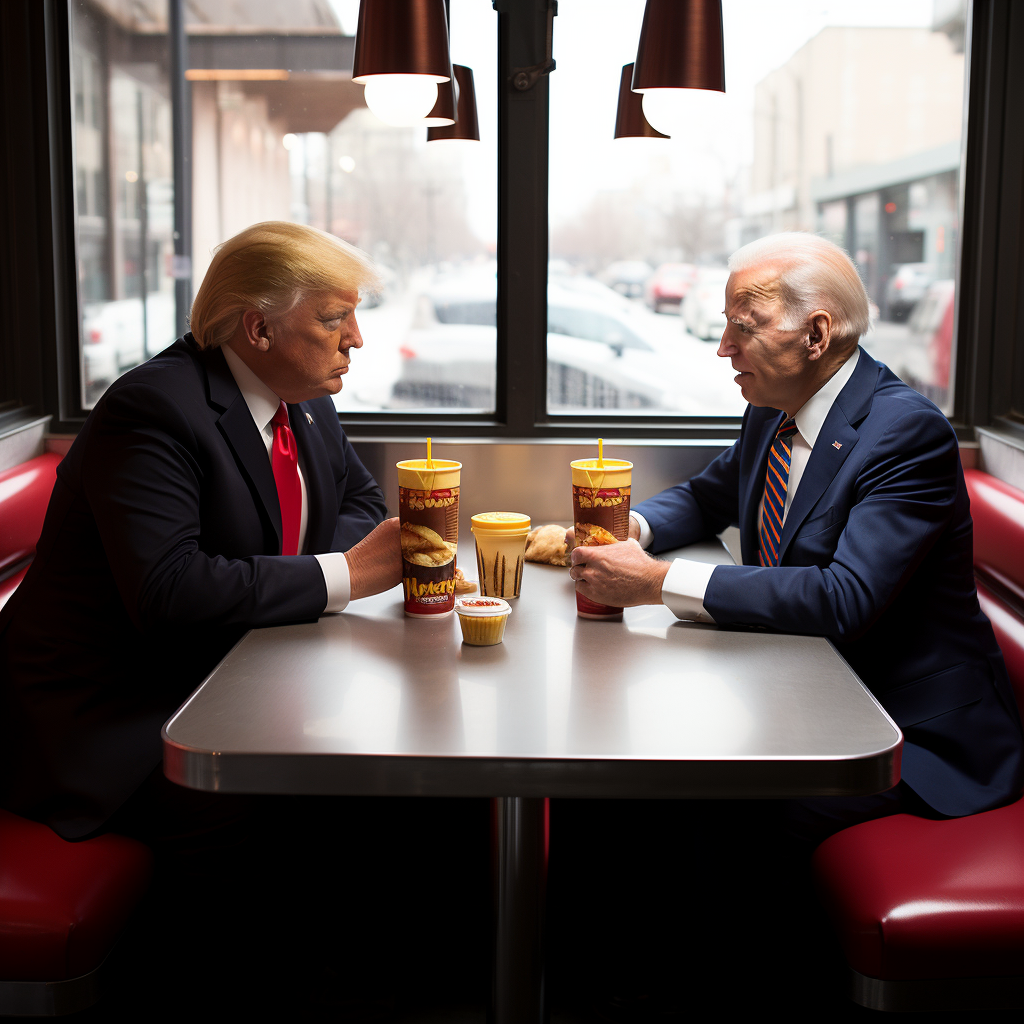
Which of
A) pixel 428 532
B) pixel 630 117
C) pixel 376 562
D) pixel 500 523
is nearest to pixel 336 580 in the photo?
pixel 376 562

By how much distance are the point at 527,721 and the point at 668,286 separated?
210cm

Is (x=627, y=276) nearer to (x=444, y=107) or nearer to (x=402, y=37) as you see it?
(x=444, y=107)

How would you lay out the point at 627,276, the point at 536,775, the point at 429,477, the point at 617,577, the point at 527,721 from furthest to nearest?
the point at 627,276 < the point at 617,577 < the point at 429,477 < the point at 527,721 < the point at 536,775

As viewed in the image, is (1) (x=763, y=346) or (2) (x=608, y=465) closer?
(2) (x=608, y=465)

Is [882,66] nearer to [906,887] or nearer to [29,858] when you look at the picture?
[906,887]

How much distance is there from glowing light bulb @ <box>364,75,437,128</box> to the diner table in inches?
34.7

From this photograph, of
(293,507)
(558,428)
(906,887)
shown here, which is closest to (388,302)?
(558,428)

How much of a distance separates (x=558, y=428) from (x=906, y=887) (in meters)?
1.76

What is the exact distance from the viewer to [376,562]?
5.73ft

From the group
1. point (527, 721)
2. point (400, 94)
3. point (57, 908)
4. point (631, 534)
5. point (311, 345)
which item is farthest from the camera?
point (631, 534)

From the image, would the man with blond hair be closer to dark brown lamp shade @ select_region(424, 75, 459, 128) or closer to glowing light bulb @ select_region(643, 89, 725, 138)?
dark brown lamp shade @ select_region(424, 75, 459, 128)

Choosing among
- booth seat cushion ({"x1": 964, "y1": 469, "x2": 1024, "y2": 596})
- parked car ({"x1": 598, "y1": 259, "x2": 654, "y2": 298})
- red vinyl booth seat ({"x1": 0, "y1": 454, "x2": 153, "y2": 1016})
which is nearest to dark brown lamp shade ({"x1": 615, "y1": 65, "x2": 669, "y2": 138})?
parked car ({"x1": 598, "y1": 259, "x2": 654, "y2": 298})

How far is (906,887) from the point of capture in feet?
5.17

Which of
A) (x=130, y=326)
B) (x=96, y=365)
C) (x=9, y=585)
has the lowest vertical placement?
(x=9, y=585)
